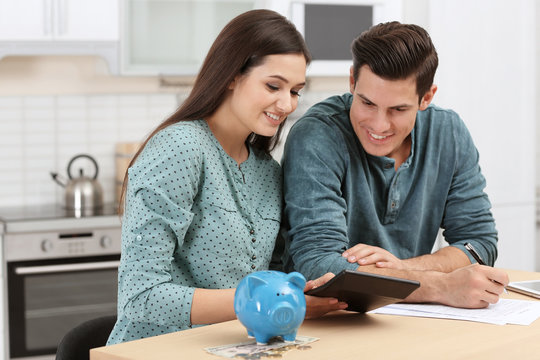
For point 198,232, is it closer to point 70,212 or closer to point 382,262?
point 382,262

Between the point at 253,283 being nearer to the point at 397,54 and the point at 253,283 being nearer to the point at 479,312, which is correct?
the point at 479,312

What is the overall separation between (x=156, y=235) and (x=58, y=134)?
2533mm

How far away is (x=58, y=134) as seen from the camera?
4.17 metres

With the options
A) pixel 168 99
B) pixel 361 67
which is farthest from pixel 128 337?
pixel 168 99

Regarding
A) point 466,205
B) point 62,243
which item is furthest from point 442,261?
point 62,243

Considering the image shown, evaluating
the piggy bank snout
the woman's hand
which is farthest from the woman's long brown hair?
the piggy bank snout

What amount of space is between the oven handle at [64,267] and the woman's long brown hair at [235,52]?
5.53 feet

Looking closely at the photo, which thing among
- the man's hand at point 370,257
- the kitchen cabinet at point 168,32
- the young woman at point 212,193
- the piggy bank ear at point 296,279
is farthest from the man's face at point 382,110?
the kitchen cabinet at point 168,32

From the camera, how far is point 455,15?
4.20m

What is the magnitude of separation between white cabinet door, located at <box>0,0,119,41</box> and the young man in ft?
5.87

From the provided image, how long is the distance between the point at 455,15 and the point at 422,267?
236 cm

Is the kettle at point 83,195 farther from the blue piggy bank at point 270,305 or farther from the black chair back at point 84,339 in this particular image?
the blue piggy bank at point 270,305

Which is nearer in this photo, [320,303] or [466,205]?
[320,303]

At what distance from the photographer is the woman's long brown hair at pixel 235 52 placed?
2004 mm
